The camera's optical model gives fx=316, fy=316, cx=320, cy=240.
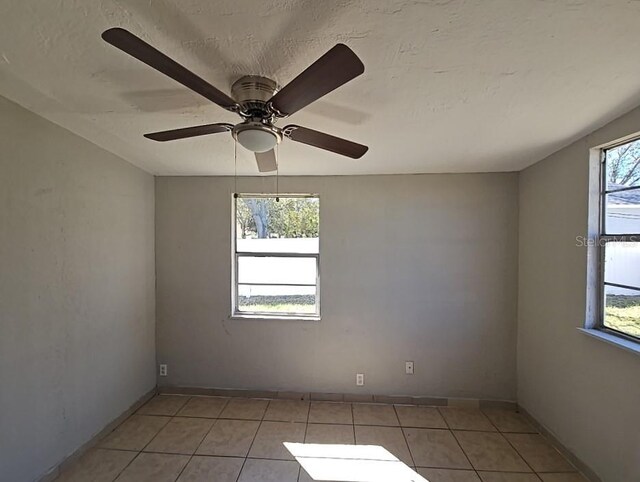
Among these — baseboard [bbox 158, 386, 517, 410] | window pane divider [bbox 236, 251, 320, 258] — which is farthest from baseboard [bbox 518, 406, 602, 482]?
window pane divider [bbox 236, 251, 320, 258]

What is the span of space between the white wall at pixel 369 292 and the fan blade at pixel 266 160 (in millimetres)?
1155

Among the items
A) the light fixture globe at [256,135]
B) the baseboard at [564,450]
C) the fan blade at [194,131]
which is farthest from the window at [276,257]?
the baseboard at [564,450]

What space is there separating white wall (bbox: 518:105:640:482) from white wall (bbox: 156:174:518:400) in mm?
240

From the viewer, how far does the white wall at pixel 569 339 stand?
1807 millimetres

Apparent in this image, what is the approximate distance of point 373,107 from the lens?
1.68 meters

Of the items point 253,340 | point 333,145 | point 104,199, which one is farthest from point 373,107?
point 253,340

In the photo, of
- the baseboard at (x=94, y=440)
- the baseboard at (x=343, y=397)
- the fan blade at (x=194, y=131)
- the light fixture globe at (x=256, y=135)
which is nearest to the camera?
the light fixture globe at (x=256, y=135)

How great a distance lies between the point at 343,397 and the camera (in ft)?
10.1

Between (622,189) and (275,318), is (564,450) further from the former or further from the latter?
(275,318)

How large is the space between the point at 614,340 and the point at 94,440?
3.58m

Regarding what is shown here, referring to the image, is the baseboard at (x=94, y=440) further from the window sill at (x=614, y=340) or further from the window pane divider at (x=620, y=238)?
the window pane divider at (x=620, y=238)

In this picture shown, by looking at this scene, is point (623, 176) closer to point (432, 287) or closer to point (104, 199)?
point (432, 287)

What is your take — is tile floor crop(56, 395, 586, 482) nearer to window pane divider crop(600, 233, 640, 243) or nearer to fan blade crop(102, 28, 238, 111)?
window pane divider crop(600, 233, 640, 243)

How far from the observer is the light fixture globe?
1.34 m
